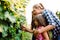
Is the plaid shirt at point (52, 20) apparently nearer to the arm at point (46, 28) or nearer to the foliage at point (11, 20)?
the arm at point (46, 28)

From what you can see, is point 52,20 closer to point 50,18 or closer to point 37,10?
point 50,18

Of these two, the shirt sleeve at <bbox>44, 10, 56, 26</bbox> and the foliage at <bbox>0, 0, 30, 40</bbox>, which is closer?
the foliage at <bbox>0, 0, 30, 40</bbox>

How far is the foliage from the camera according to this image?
198 cm

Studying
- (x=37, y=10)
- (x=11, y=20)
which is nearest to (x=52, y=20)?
(x=37, y=10)

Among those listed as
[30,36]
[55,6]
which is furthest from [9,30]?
[55,6]

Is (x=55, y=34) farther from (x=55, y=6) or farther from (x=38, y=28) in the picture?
(x=55, y=6)

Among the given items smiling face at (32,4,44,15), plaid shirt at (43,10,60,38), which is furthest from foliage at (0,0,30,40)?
plaid shirt at (43,10,60,38)

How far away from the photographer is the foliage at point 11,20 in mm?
1979

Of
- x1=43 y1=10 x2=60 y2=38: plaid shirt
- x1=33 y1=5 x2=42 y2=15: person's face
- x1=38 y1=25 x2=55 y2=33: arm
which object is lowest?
x1=38 y1=25 x2=55 y2=33: arm

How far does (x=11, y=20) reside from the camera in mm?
2010

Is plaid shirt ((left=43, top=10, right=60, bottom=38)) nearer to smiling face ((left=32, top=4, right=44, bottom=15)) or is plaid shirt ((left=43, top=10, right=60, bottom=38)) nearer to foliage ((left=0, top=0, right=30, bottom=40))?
smiling face ((left=32, top=4, right=44, bottom=15))

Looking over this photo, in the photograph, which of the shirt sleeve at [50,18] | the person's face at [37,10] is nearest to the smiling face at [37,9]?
the person's face at [37,10]

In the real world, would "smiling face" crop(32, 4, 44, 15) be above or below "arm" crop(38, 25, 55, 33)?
above

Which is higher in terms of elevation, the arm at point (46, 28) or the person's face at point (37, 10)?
the person's face at point (37, 10)
